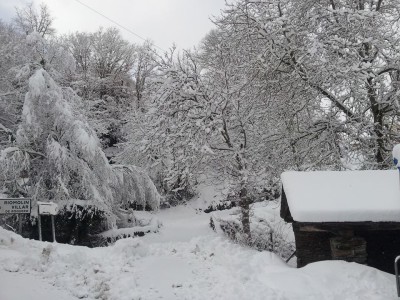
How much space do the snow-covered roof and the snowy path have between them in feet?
3.14

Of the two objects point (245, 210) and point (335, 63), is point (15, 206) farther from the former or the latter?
point (335, 63)

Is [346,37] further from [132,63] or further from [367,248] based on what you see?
[132,63]

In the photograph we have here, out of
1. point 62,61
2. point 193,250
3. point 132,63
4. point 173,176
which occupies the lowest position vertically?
point 193,250

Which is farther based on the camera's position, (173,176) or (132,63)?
(132,63)

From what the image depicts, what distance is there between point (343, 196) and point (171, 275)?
13.3ft

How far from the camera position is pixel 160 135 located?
45.8 ft

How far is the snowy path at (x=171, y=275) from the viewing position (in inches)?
264

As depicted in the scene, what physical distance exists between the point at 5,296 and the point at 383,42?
10579 mm

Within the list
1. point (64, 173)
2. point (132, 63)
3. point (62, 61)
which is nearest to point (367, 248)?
point (64, 173)

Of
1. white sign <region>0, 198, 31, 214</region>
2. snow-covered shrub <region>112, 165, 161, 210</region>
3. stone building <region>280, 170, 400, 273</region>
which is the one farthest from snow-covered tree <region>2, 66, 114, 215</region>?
stone building <region>280, 170, 400, 273</region>

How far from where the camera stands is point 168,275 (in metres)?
8.88

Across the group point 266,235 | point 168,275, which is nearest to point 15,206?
point 168,275

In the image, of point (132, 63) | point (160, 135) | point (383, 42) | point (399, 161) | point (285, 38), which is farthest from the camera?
point (132, 63)

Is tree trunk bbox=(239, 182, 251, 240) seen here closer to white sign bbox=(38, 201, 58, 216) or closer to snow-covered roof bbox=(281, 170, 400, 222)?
snow-covered roof bbox=(281, 170, 400, 222)
